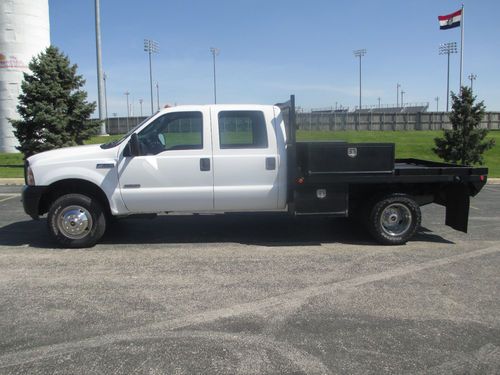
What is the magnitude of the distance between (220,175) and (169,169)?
2.42 feet

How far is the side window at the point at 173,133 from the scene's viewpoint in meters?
6.91

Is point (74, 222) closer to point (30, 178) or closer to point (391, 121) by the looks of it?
point (30, 178)

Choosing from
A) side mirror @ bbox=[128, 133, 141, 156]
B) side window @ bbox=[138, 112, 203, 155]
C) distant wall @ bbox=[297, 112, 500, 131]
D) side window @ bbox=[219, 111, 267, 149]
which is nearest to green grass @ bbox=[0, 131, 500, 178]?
distant wall @ bbox=[297, 112, 500, 131]

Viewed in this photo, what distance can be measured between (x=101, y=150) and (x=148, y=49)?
69975 mm

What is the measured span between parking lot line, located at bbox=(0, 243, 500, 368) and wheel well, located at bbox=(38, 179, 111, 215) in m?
3.25

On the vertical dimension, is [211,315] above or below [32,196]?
below

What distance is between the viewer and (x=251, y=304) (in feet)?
15.6

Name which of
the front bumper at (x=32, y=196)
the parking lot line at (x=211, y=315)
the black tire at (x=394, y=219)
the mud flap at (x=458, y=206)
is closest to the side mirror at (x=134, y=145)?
the front bumper at (x=32, y=196)

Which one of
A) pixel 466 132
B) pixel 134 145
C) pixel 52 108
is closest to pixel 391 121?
pixel 466 132

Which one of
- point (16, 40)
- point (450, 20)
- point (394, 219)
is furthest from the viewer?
A: point (450, 20)

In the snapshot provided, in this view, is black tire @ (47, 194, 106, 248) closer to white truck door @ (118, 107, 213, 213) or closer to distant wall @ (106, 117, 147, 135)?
white truck door @ (118, 107, 213, 213)

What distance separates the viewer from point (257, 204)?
711 cm

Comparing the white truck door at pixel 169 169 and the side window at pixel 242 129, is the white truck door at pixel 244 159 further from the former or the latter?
the white truck door at pixel 169 169

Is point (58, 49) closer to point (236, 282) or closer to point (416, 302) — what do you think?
point (236, 282)
